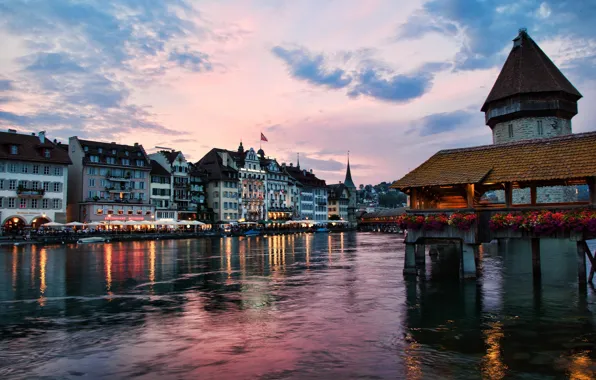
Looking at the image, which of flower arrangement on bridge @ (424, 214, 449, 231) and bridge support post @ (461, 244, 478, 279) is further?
bridge support post @ (461, 244, 478, 279)

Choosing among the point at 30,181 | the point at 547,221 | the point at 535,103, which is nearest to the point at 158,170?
the point at 30,181

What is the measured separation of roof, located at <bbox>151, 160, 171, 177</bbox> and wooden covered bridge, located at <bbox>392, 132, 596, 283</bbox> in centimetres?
8265

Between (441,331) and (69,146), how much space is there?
93.5 m

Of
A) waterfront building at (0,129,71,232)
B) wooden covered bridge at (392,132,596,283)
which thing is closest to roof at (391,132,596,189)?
wooden covered bridge at (392,132,596,283)

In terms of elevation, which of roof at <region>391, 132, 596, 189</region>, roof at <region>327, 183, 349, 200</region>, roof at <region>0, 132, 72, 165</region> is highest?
roof at <region>0, 132, 72, 165</region>

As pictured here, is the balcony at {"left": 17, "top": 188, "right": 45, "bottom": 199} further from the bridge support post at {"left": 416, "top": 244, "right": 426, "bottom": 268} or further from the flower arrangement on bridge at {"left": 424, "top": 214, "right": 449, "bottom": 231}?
the flower arrangement on bridge at {"left": 424, "top": 214, "right": 449, "bottom": 231}

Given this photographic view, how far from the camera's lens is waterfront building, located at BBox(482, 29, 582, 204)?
5797 centimetres

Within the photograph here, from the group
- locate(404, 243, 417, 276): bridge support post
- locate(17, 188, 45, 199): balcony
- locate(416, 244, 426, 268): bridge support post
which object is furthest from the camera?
locate(17, 188, 45, 199): balcony

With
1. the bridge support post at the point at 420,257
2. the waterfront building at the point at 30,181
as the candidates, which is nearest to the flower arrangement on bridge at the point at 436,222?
the bridge support post at the point at 420,257

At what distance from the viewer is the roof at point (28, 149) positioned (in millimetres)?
78750

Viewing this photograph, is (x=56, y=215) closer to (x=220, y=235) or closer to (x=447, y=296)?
(x=220, y=235)

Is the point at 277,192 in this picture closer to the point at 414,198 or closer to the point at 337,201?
the point at 337,201

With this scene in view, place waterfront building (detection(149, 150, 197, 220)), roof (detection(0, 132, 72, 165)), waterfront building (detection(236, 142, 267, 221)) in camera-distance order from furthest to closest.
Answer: waterfront building (detection(236, 142, 267, 221)) < waterfront building (detection(149, 150, 197, 220)) < roof (detection(0, 132, 72, 165))

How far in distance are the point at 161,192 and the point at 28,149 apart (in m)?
28.5
